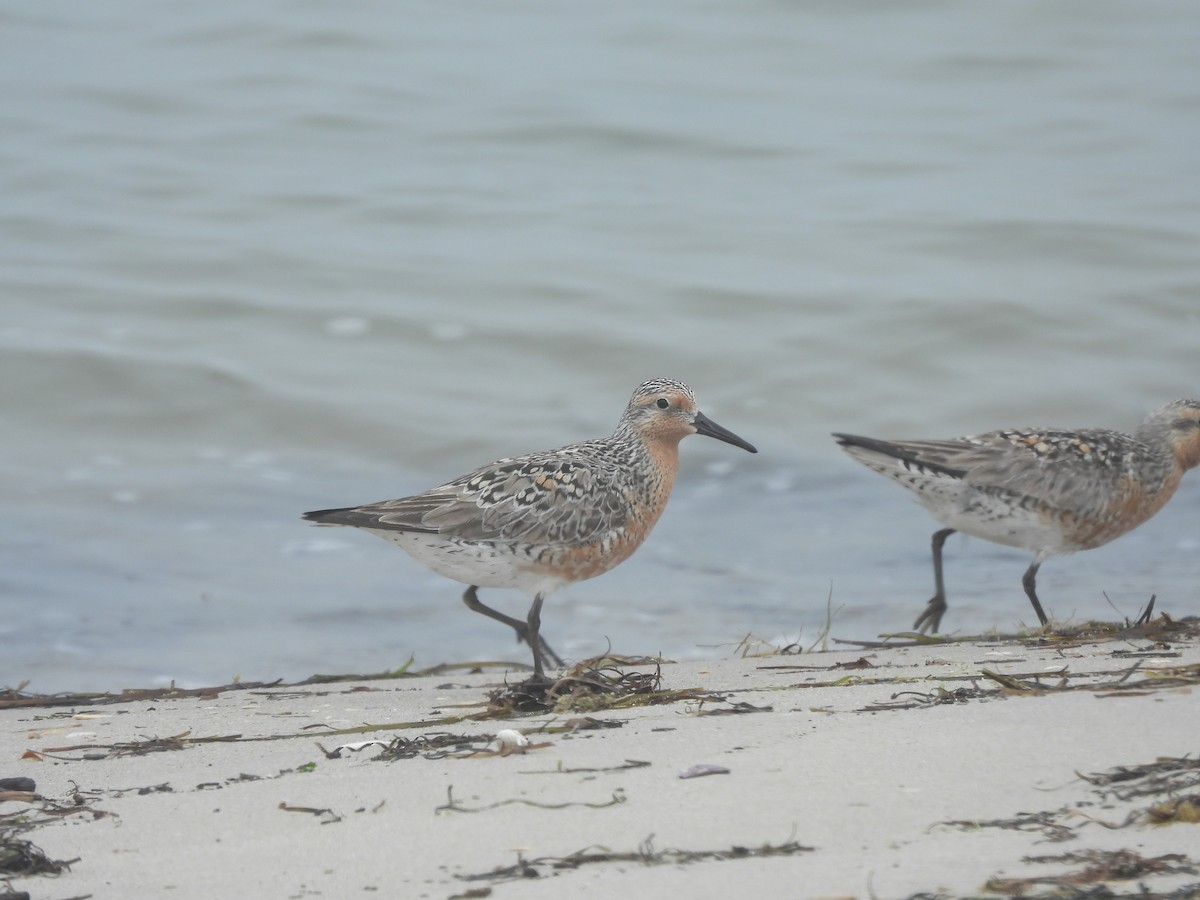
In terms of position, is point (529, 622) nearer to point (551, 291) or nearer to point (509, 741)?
point (509, 741)

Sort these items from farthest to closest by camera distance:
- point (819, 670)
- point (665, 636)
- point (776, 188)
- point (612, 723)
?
point (776, 188)
point (665, 636)
point (819, 670)
point (612, 723)

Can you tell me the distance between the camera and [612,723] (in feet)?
15.4

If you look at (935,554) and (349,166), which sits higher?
(349,166)

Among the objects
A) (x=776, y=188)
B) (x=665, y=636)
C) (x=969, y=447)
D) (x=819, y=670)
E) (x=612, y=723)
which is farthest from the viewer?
(x=776, y=188)

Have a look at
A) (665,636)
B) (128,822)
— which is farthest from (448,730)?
(665,636)

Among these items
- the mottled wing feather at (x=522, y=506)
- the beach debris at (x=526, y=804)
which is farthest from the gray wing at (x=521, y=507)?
the beach debris at (x=526, y=804)

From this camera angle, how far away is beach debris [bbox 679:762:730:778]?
397 cm

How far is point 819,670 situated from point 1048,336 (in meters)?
8.64

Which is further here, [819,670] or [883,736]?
[819,670]

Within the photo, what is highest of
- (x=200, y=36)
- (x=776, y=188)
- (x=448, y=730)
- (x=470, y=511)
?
(x=200, y=36)

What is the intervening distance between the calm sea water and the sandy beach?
2.04 metres

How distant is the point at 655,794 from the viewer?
3842 mm

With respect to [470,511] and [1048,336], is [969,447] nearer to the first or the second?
[470,511]

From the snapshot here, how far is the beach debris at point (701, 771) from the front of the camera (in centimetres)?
397
